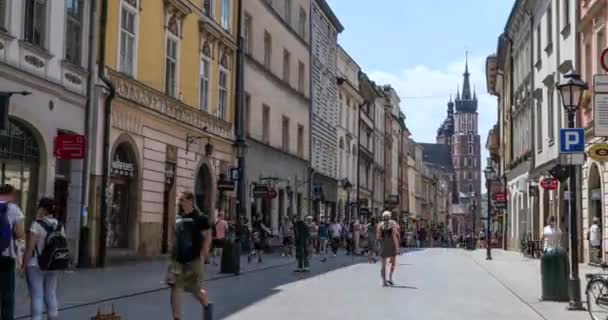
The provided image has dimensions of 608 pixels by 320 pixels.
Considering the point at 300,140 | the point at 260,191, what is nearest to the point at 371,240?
the point at 260,191

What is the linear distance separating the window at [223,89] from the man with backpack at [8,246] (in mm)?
23446

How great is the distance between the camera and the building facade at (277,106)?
36.6 metres

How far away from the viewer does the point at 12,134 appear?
18625 millimetres

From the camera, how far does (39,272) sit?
32.2 feet

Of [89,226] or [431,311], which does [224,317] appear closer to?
[431,311]

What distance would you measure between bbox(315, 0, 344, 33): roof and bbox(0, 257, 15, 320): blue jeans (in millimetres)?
41900

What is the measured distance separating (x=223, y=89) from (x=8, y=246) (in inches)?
965

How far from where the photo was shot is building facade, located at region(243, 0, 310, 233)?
36625mm

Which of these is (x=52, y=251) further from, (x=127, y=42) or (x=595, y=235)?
(x=595, y=235)

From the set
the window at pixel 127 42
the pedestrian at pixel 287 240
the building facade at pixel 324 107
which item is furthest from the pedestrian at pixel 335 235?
the window at pixel 127 42

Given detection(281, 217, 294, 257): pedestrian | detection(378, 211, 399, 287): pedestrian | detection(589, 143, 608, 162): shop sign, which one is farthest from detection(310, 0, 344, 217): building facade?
detection(589, 143, 608, 162): shop sign

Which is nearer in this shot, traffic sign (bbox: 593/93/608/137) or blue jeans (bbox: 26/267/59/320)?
blue jeans (bbox: 26/267/59/320)

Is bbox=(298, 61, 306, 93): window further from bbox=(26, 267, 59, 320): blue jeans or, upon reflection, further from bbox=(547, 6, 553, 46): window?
bbox=(26, 267, 59, 320): blue jeans

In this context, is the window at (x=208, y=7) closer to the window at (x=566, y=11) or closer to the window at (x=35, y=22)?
the window at (x=35, y=22)
